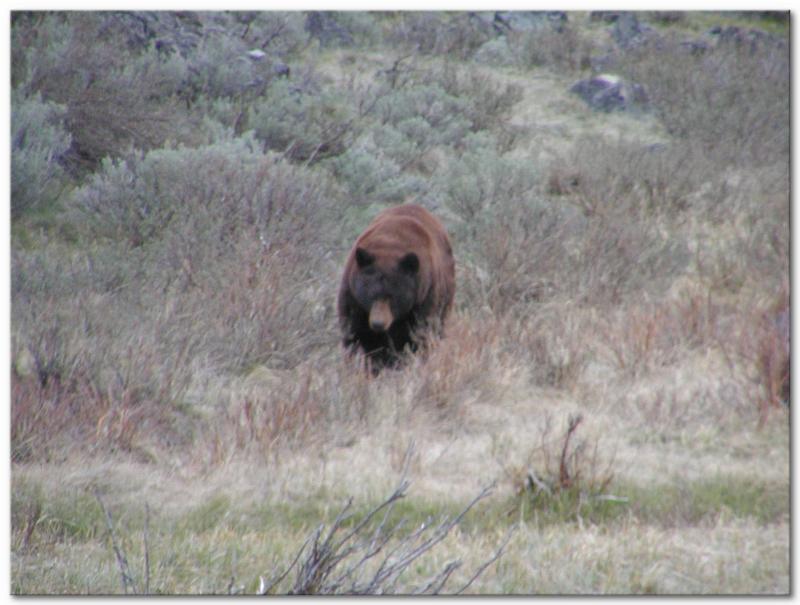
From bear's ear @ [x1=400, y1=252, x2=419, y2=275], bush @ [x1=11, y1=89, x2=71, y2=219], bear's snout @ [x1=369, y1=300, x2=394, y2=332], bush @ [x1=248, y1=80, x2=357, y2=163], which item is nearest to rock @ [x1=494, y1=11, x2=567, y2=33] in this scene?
bush @ [x1=248, y1=80, x2=357, y2=163]

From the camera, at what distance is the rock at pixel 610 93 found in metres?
16.9

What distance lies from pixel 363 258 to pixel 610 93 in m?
11.1

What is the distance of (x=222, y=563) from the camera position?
4121mm

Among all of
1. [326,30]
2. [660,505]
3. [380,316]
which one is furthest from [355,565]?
[326,30]

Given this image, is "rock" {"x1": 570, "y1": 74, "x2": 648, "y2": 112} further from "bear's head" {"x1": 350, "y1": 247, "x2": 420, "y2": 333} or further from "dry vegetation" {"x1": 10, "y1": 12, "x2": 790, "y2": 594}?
"bear's head" {"x1": 350, "y1": 247, "x2": 420, "y2": 333}

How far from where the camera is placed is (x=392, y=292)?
285 inches

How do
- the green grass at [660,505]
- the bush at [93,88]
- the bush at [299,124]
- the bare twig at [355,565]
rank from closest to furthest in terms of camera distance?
the bare twig at [355,565]
the green grass at [660,505]
the bush at [93,88]
the bush at [299,124]

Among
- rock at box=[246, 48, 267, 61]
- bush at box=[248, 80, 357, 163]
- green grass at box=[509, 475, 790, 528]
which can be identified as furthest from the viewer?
rock at box=[246, 48, 267, 61]

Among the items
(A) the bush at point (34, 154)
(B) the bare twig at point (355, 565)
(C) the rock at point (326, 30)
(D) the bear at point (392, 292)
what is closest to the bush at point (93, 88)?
(A) the bush at point (34, 154)

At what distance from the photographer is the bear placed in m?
7.21

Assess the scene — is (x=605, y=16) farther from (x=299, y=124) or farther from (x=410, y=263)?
(x=410, y=263)

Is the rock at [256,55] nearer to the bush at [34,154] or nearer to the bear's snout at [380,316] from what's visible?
the bush at [34,154]

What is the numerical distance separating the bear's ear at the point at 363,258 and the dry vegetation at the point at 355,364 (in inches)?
31.6

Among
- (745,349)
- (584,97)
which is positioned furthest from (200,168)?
(584,97)
